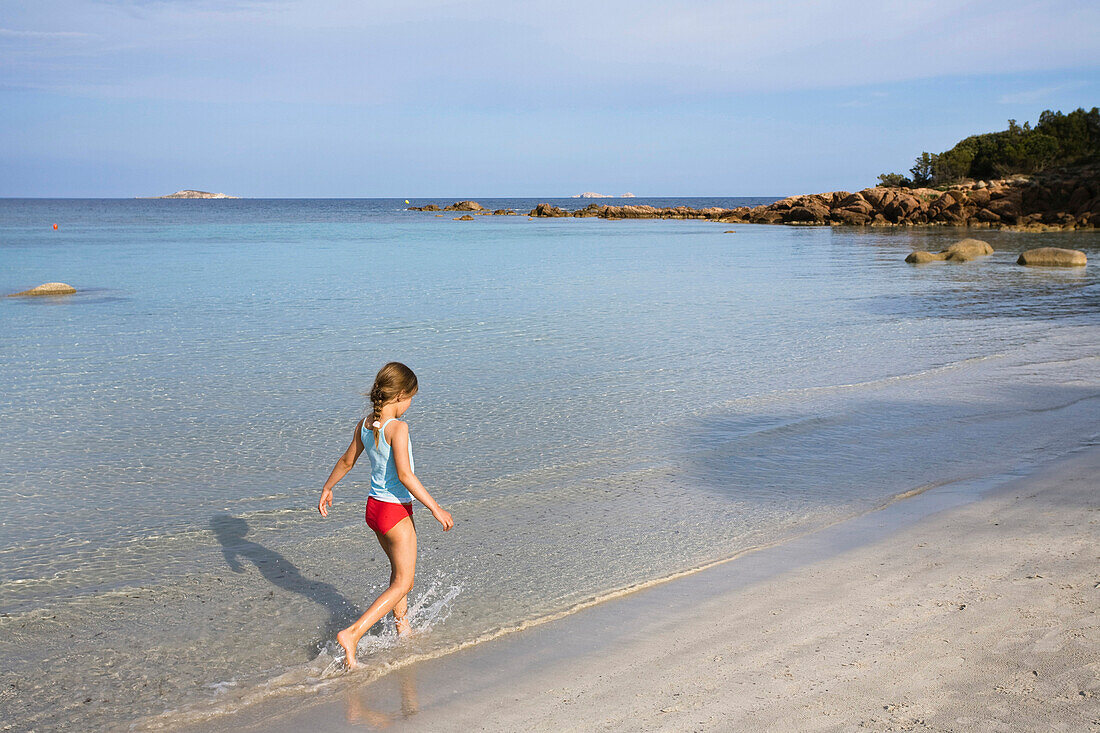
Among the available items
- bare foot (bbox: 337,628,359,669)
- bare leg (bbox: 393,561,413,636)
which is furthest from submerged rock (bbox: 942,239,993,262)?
bare foot (bbox: 337,628,359,669)

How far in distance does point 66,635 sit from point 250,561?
125cm

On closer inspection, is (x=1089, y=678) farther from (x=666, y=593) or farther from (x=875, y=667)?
(x=666, y=593)

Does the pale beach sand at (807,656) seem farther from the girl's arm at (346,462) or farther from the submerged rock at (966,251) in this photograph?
the submerged rock at (966,251)

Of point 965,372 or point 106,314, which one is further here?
point 106,314

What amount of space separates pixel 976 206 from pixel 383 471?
6133cm

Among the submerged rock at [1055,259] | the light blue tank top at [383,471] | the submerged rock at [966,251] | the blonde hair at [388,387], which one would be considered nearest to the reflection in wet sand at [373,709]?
the light blue tank top at [383,471]

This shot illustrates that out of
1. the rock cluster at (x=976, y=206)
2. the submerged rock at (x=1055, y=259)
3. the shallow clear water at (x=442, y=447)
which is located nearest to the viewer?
the shallow clear water at (x=442, y=447)

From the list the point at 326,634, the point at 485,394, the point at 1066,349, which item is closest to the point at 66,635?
the point at 326,634

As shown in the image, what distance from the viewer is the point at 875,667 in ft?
13.3

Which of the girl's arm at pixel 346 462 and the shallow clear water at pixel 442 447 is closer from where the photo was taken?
the girl's arm at pixel 346 462

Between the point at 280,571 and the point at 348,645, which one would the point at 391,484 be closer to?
the point at 348,645

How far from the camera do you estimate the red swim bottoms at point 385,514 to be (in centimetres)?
448

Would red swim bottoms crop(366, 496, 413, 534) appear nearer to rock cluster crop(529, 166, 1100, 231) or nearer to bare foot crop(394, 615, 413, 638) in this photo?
bare foot crop(394, 615, 413, 638)

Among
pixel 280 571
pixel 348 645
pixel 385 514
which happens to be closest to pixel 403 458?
pixel 385 514
